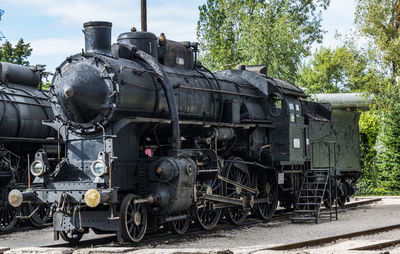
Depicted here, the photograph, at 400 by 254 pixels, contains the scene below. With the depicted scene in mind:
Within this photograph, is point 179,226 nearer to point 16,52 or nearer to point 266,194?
point 266,194

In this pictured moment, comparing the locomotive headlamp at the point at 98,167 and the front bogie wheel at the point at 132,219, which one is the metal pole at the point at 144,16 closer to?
the front bogie wheel at the point at 132,219

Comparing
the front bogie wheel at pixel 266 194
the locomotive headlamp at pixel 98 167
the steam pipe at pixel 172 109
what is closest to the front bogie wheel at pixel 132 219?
the locomotive headlamp at pixel 98 167

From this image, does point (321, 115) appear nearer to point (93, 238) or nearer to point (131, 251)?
point (93, 238)

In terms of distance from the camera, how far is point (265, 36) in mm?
29719

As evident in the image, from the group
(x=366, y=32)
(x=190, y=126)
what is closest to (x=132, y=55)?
(x=190, y=126)

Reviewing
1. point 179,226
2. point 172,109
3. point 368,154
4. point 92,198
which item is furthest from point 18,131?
point 368,154

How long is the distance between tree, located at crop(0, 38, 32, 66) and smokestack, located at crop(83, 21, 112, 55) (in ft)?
69.4

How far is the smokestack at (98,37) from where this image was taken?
39.2ft

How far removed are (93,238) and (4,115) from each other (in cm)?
414

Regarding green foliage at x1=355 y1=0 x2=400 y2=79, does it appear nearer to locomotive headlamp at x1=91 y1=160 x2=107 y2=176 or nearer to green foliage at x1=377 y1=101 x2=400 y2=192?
green foliage at x1=377 y1=101 x2=400 y2=192

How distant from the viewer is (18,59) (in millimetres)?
32500

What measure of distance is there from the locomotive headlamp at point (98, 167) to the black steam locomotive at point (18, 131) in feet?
12.8

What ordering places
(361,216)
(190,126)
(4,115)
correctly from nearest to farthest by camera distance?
(190,126) < (4,115) < (361,216)

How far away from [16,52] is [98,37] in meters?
22.2
